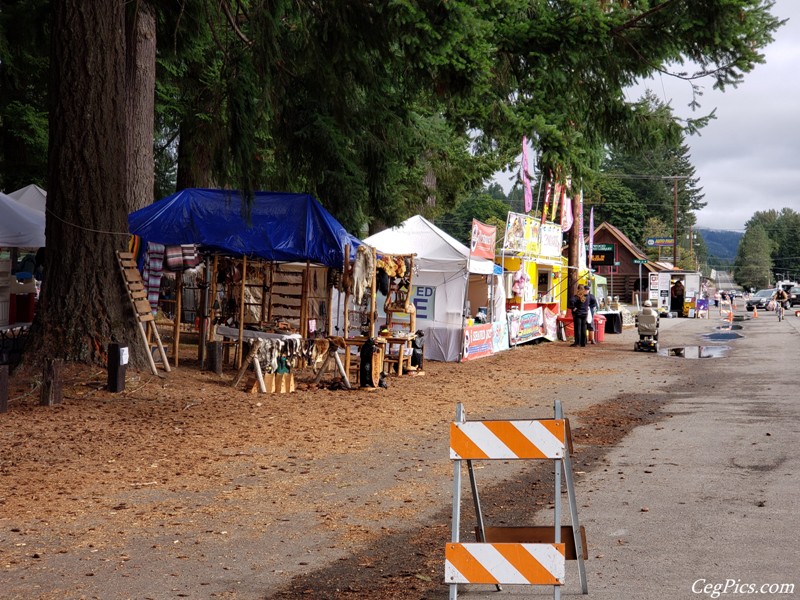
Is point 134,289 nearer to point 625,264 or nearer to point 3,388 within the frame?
point 3,388

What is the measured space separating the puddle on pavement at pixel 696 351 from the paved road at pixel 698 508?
38.6ft

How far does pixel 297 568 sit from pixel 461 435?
167 cm

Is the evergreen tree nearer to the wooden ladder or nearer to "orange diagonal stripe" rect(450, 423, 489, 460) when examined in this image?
the wooden ladder

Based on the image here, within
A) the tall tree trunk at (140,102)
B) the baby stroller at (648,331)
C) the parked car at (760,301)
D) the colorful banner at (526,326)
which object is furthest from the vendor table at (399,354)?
the parked car at (760,301)

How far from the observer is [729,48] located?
1534cm

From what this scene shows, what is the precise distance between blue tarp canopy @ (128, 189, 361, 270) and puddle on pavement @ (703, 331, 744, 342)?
20920 mm

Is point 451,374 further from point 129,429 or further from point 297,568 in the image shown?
point 297,568

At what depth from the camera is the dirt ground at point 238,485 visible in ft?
20.8

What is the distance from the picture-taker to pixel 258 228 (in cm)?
1805

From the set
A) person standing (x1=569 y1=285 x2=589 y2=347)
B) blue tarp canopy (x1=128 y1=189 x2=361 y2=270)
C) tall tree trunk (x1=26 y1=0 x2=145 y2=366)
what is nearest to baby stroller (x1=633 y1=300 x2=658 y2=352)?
person standing (x1=569 y1=285 x2=589 y2=347)

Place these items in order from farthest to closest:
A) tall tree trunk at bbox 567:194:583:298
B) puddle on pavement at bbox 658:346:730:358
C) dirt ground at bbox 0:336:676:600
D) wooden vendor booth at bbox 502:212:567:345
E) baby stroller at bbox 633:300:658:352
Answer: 1. tall tree trunk at bbox 567:194:583:298
2. wooden vendor booth at bbox 502:212:567:345
3. baby stroller at bbox 633:300:658:352
4. puddle on pavement at bbox 658:346:730:358
5. dirt ground at bbox 0:336:676:600

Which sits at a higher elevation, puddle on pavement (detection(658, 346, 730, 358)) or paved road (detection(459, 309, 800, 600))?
puddle on pavement (detection(658, 346, 730, 358))

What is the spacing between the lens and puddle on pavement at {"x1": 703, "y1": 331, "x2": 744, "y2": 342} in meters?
35.7

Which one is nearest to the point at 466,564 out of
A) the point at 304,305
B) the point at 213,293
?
the point at 304,305
